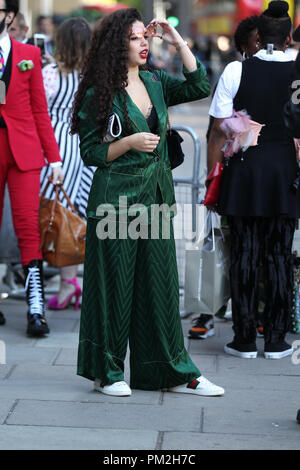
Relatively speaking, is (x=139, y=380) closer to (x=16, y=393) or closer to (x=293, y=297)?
(x=16, y=393)

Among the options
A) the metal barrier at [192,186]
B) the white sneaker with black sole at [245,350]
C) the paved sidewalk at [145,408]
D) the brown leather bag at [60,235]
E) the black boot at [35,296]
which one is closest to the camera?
the paved sidewalk at [145,408]

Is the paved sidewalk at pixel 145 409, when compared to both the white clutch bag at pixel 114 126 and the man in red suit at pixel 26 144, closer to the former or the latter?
the man in red suit at pixel 26 144

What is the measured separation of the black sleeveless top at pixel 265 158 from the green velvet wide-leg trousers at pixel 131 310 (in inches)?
32.1

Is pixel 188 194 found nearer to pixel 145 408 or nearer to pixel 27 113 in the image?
pixel 27 113

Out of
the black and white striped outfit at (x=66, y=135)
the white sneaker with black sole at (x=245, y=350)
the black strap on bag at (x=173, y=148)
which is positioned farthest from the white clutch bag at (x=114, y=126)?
the black and white striped outfit at (x=66, y=135)

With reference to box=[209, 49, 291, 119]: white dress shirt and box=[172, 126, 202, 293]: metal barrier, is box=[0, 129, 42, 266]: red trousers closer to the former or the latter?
box=[172, 126, 202, 293]: metal barrier

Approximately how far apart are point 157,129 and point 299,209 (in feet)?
4.03

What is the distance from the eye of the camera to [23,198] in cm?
592

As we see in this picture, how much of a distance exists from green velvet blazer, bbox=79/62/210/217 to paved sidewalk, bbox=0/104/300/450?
94 cm

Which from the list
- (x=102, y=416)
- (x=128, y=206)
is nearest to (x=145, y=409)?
(x=102, y=416)

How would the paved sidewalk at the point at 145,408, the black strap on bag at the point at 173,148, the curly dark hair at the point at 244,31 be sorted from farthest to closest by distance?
the curly dark hair at the point at 244,31, the black strap on bag at the point at 173,148, the paved sidewalk at the point at 145,408

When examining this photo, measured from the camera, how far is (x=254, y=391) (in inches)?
192

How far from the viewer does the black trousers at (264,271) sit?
5.44 meters
